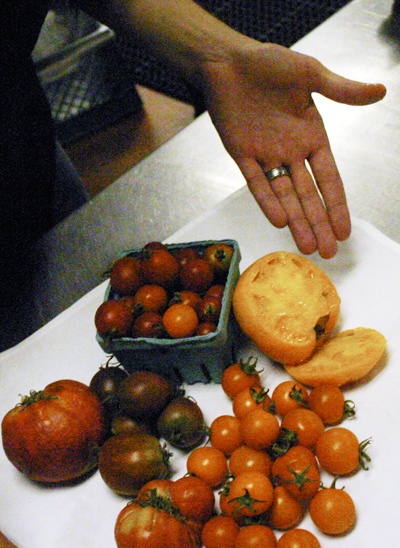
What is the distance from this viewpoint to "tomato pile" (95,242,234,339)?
0.84 m

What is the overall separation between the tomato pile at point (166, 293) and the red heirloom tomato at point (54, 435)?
0.39ft

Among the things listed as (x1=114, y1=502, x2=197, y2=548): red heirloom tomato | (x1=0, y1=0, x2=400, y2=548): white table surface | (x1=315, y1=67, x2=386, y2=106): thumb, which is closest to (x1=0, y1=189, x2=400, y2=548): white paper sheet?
(x1=0, y1=0, x2=400, y2=548): white table surface

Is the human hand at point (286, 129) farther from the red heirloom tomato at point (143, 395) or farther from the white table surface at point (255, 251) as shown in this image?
the red heirloom tomato at point (143, 395)

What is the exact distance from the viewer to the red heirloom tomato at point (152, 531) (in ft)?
2.25

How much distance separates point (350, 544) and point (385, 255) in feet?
1.59

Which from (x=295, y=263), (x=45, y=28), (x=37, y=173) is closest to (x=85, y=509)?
(x=295, y=263)

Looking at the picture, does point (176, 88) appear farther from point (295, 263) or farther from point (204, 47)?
point (295, 263)

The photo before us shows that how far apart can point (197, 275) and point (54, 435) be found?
1.06ft

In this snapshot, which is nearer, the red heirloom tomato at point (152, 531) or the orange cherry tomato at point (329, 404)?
the red heirloom tomato at point (152, 531)

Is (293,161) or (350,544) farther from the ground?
(293,161)

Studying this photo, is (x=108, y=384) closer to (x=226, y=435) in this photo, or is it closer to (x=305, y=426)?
(x=226, y=435)

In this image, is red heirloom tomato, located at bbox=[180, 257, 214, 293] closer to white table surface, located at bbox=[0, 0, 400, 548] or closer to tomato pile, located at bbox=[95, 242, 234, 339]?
tomato pile, located at bbox=[95, 242, 234, 339]

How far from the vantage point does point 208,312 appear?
0.84 meters

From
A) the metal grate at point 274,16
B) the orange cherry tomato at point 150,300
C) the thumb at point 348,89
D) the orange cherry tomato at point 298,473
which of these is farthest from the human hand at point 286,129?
the metal grate at point 274,16
